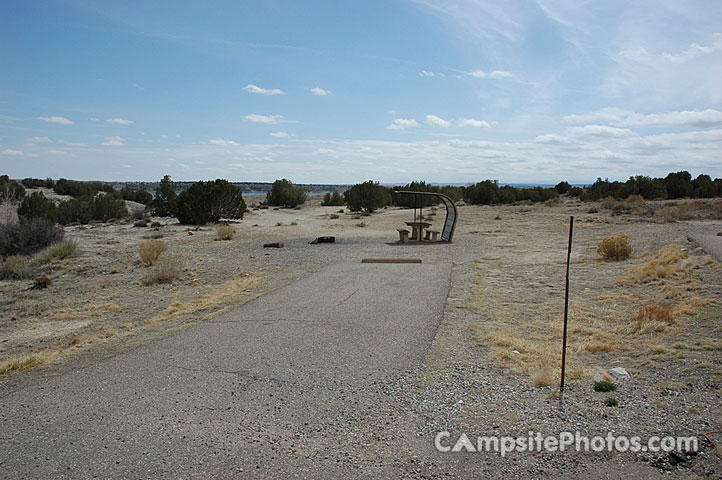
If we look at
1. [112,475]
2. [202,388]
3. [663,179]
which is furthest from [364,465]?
[663,179]

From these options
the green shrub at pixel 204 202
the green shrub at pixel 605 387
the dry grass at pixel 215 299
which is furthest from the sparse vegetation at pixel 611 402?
the green shrub at pixel 204 202

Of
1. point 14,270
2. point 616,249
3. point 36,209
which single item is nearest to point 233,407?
point 616,249

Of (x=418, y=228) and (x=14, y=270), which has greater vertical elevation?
(x=418, y=228)

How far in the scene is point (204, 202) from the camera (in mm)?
31609

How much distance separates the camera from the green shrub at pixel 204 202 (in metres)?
31.4

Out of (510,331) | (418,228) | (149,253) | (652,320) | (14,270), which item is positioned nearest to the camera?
(652,320)

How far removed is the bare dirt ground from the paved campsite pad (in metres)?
0.41

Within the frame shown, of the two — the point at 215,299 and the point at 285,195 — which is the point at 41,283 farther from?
the point at 285,195

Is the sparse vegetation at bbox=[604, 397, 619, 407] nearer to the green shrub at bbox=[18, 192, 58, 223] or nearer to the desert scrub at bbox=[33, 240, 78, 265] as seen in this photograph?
the desert scrub at bbox=[33, 240, 78, 265]

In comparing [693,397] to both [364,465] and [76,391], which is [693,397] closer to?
[364,465]

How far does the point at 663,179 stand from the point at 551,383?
52718mm

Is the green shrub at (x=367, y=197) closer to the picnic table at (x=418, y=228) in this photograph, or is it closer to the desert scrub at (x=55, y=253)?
the picnic table at (x=418, y=228)

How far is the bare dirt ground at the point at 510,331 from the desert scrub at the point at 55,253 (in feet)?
2.90

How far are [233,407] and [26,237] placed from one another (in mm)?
18750
